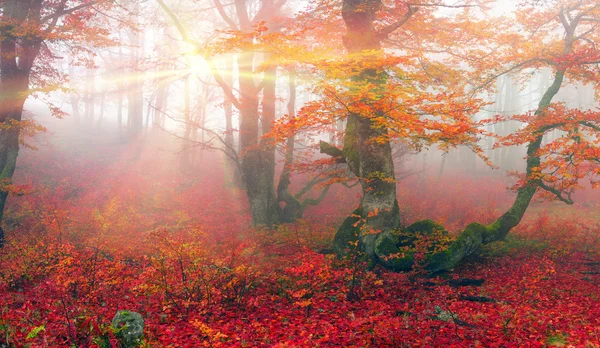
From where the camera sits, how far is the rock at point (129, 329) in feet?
17.0

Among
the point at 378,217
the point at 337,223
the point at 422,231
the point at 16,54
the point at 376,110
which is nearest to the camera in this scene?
the point at 376,110

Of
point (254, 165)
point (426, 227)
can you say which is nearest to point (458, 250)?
point (426, 227)

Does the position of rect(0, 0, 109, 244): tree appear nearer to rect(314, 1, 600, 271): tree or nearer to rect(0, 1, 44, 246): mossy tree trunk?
rect(0, 1, 44, 246): mossy tree trunk

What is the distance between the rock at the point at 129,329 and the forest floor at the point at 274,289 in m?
0.17

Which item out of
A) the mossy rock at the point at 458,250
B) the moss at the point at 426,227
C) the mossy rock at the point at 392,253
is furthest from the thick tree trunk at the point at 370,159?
the mossy rock at the point at 458,250

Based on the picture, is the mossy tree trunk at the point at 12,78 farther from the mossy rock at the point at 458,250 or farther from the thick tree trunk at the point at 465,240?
the mossy rock at the point at 458,250

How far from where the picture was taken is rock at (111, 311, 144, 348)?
5.18 metres

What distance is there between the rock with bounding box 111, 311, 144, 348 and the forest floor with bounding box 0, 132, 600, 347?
0.56ft

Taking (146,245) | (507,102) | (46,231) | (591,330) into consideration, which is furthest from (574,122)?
(507,102)

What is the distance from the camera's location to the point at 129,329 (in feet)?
17.2

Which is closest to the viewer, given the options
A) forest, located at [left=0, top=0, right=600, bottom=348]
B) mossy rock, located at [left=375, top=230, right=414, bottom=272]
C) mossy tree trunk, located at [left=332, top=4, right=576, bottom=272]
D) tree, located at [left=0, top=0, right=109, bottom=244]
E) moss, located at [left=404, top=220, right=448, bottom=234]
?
forest, located at [left=0, top=0, right=600, bottom=348]

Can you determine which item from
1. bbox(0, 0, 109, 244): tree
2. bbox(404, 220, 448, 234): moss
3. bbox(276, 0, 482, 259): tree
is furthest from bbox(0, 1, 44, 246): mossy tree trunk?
bbox(404, 220, 448, 234): moss

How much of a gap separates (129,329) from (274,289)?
130 inches

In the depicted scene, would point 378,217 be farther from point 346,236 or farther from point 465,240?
point 465,240
